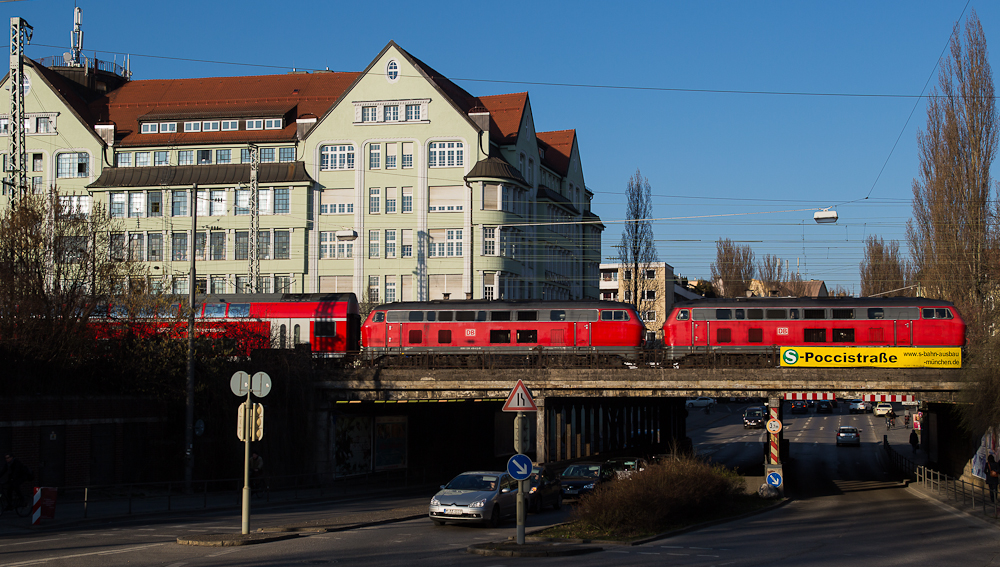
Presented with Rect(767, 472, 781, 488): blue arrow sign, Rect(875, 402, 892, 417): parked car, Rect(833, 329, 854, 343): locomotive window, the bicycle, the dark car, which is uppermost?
Rect(833, 329, 854, 343): locomotive window

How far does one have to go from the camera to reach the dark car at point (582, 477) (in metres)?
31.8

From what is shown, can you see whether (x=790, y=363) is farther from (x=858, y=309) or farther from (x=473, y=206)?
(x=473, y=206)

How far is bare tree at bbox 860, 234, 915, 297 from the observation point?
88.9 metres

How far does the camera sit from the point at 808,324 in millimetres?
43938

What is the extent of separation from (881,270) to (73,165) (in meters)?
73.9

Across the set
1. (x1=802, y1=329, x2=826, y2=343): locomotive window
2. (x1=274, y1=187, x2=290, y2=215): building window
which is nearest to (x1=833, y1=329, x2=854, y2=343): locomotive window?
(x1=802, y1=329, x2=826, y2=343): locomotive window

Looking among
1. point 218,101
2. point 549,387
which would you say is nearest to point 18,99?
point 549,387

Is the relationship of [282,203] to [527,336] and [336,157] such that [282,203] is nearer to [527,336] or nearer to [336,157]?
[336,157]

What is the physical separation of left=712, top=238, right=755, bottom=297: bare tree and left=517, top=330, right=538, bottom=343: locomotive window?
68289 millimetres

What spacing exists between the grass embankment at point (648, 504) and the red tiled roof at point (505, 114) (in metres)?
43.3

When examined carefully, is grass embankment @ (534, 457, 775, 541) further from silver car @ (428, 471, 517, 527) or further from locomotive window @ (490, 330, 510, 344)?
locomotive window @ (490, 330, 510, 344)

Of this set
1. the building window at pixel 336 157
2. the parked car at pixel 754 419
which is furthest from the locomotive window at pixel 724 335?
the parked car at pixel 754 419

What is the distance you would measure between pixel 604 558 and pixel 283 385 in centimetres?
2474

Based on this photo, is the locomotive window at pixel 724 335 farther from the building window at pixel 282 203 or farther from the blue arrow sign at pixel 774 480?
the building window at pixel 282 203
